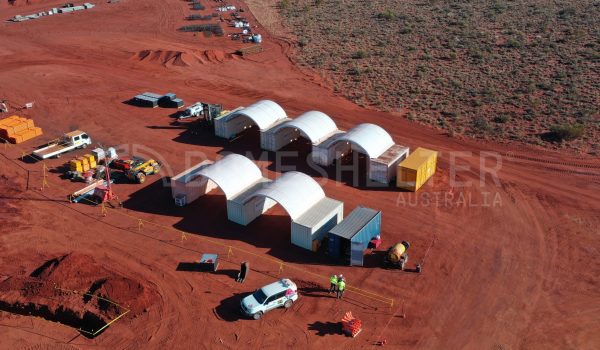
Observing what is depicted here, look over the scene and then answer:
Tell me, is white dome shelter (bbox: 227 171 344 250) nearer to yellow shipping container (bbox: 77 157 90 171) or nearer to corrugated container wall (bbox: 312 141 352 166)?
corrugated container wall (bbox: 312 141 352 166)

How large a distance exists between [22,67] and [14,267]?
138ft

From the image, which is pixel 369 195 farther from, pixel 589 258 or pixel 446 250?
pixel 589 258

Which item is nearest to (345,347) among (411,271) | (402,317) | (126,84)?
(402,317)

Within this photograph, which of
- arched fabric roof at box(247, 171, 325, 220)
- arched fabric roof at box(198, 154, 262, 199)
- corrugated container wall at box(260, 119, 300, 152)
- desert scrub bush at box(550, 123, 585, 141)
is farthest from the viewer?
desert scrub bush at box(550, 123, 585, 141)

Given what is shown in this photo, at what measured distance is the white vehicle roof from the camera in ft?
87.7

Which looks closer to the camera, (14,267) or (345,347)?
(345,347)

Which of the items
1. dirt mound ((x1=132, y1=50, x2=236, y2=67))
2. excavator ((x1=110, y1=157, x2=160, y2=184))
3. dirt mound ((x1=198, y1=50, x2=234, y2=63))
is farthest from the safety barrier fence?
dirt mound ((x1=198, y1=50, x2=234, y2=63))

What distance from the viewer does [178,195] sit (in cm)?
3616

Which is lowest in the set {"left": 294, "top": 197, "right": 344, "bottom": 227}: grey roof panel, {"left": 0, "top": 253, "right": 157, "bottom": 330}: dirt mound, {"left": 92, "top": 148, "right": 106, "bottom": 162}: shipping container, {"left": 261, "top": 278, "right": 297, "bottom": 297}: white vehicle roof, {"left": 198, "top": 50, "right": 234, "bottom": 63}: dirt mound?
{"left": 0, "top": 253, "right": 157, "bottom": 330}: dirt mound

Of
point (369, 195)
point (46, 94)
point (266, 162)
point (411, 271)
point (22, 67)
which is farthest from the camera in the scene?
point (22, 67)

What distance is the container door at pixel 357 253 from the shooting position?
29719mm

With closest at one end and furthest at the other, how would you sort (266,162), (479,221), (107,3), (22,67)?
(479,221)
(266,162)
(22,67)
(107,3)

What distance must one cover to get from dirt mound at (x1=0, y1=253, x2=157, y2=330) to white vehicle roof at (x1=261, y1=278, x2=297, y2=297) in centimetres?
595

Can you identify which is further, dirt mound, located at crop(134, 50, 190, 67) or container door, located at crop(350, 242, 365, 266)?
dirt mound, located at crop(134, 50, 190, 67)
